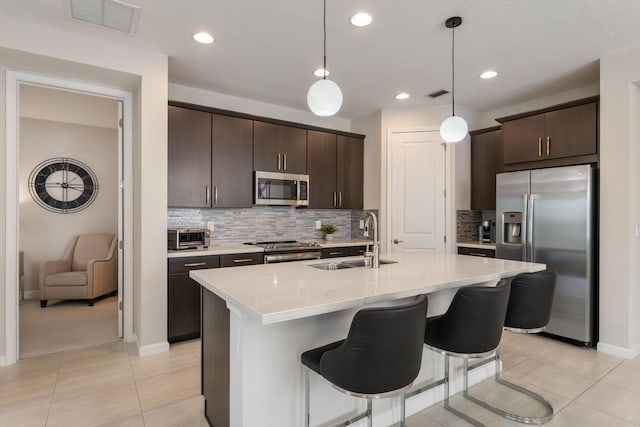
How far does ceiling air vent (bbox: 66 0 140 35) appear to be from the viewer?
92.0 inches

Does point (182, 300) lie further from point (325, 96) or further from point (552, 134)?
point (552, 134)

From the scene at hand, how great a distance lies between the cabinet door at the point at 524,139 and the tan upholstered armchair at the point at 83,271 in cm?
545

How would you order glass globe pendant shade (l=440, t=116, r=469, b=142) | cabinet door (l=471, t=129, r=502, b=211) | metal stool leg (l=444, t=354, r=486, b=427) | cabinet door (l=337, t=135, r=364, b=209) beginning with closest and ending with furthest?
metal stool leg (l=444, t=354, r=486, b=427) → glass globe pendant shade (l=440, t=116, r=469, b=142) → cabinet door (l=471, t=129, r=502, b=211) → cabinet door (l=337, t=135, r=364, b=209)

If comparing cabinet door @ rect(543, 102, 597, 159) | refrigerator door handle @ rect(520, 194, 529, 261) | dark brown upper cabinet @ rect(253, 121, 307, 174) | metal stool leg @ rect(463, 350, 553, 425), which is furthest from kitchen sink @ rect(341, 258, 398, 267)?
cabinet door @ rect(543, 102, 597, 159)

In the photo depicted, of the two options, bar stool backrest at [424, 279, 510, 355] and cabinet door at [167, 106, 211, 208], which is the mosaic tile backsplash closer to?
cabinet door at [167, 106, 211, 208]

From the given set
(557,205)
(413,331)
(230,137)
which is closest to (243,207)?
(230,137)

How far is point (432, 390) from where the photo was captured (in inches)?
90.5

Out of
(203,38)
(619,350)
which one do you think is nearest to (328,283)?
(203,38)

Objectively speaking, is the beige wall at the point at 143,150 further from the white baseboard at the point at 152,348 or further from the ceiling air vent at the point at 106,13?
the ceiling air vent at the point at 106,13

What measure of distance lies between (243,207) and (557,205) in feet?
10.9

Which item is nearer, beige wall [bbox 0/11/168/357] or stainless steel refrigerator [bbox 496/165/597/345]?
beige wall [bbox 0/11/168/357]

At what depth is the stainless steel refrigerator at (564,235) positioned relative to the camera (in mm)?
3211

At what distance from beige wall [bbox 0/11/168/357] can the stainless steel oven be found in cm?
109

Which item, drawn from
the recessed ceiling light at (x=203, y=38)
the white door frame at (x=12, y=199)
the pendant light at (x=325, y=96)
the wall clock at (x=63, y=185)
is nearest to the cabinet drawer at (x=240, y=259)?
the white door frame at (x=12, y=199)
